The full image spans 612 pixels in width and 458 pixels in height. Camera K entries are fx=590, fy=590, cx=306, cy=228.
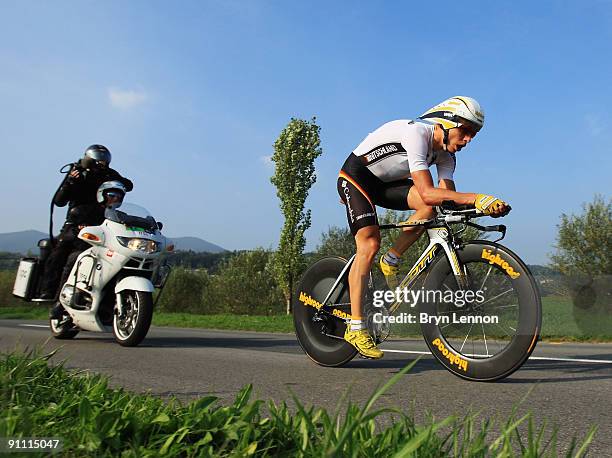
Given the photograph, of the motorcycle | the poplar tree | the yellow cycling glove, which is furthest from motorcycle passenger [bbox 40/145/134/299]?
the poplar tree

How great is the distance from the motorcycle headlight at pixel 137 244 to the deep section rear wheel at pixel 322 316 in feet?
7.03

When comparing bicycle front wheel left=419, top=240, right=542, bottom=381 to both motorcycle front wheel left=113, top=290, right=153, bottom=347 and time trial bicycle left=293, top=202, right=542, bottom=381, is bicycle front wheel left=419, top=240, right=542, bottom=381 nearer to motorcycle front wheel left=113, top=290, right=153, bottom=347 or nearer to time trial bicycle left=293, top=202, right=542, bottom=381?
time trial bicycle left=293, top=202, right=542, bottom=381

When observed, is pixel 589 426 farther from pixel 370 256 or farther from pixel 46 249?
pixel 46 249

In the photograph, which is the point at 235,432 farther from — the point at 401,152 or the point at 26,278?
the point at 26,278

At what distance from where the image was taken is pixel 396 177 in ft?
15.7

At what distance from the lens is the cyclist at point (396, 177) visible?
4.20 meters

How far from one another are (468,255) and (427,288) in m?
0.38

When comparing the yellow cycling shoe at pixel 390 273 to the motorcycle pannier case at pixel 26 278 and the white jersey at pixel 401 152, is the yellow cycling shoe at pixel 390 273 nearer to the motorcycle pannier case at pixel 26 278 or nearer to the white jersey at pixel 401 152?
the white jersey at pixel 401 152

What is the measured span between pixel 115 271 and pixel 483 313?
4.19m

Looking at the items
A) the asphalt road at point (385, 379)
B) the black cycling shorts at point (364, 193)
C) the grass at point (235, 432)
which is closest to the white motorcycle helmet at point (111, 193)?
the asphalt road at point (385, 379)

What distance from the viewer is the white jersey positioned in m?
4.23

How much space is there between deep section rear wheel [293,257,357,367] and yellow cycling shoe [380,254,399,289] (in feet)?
1.18

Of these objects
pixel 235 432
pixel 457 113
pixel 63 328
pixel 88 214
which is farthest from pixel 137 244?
pixel 235 432

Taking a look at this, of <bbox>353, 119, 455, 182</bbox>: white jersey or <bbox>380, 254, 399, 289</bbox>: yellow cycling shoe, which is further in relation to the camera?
<bbox>380, 254, 399, 289</bbox>: yellow cycling shoe
